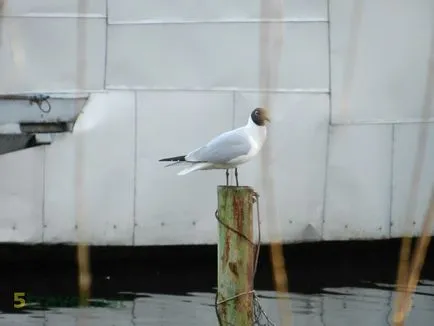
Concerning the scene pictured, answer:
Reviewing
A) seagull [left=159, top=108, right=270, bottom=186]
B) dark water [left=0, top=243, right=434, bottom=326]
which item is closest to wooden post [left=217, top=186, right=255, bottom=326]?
seagull [left=159, top=108, right=270, bottom=186]

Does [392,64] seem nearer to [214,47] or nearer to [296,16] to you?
[296,16]

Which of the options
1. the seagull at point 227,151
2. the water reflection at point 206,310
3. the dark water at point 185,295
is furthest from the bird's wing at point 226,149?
the water reflection at point 206,310

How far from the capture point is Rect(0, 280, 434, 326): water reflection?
7.92m

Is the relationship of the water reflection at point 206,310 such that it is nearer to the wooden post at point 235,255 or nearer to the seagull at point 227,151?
the seagull at point 227,151

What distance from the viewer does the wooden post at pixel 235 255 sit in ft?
16.5

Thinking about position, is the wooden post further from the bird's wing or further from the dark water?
the dark water

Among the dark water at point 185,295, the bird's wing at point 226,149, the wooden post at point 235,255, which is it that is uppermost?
the bird's wing at point 226,149

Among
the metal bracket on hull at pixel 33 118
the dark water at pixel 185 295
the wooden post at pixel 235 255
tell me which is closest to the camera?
the wooden post at pixel 235 255

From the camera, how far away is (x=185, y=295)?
8797 mm

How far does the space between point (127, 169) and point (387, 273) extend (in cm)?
265

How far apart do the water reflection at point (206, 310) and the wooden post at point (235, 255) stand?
110 inches

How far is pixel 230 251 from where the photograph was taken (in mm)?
5090

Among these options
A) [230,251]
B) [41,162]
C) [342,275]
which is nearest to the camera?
[230,251]

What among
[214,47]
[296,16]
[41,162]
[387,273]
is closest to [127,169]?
[41,162]
